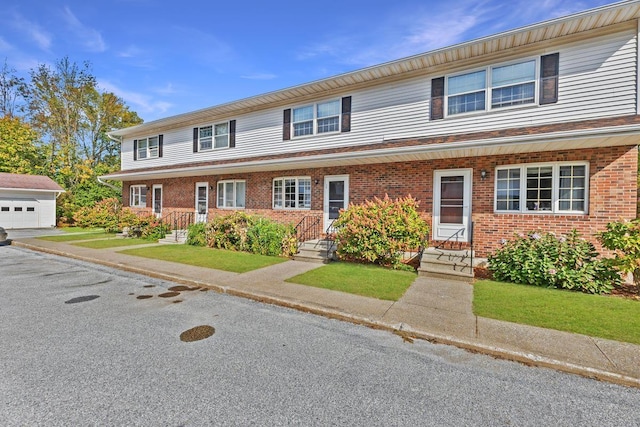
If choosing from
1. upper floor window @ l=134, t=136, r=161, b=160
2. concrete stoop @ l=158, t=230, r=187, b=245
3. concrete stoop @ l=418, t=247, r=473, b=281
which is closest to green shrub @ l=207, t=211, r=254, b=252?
concrete stoop @ l=158, t=230, r=187, b=245

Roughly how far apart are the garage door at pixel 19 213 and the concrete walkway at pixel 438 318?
64.4 feet

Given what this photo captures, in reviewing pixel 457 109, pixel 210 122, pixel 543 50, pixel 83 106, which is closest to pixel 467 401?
pixel 457 109

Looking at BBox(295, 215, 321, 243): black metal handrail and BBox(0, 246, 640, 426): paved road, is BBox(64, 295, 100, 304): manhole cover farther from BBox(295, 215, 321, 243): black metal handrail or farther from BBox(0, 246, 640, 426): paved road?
BBox(295, 215, 321, 243): black metal handrail

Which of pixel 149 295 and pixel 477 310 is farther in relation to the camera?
pixel 149 295

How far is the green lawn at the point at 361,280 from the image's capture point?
20.1 ft

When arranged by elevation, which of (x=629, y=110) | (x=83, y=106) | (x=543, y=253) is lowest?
(x=543, y=253)

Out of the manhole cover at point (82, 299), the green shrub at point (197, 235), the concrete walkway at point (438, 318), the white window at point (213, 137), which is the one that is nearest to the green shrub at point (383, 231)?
the concrete walkway at point (438, 318)

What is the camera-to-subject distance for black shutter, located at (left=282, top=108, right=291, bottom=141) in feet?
39.9

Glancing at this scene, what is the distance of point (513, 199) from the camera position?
8.17m

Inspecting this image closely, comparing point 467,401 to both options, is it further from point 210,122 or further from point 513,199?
point 210,122

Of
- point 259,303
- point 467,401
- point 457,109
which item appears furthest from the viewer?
point 457,109

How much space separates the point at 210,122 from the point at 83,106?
24.5 m

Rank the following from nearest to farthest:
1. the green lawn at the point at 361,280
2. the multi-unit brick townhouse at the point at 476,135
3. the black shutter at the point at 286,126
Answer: the green lawn at the point at 361,280 → the multi-unit brick townhouse at the point at 476,135 → the black shutter at the point at 286,126

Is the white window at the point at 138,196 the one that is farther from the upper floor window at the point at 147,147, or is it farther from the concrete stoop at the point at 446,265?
the concrete stoop at the point at 446,265
